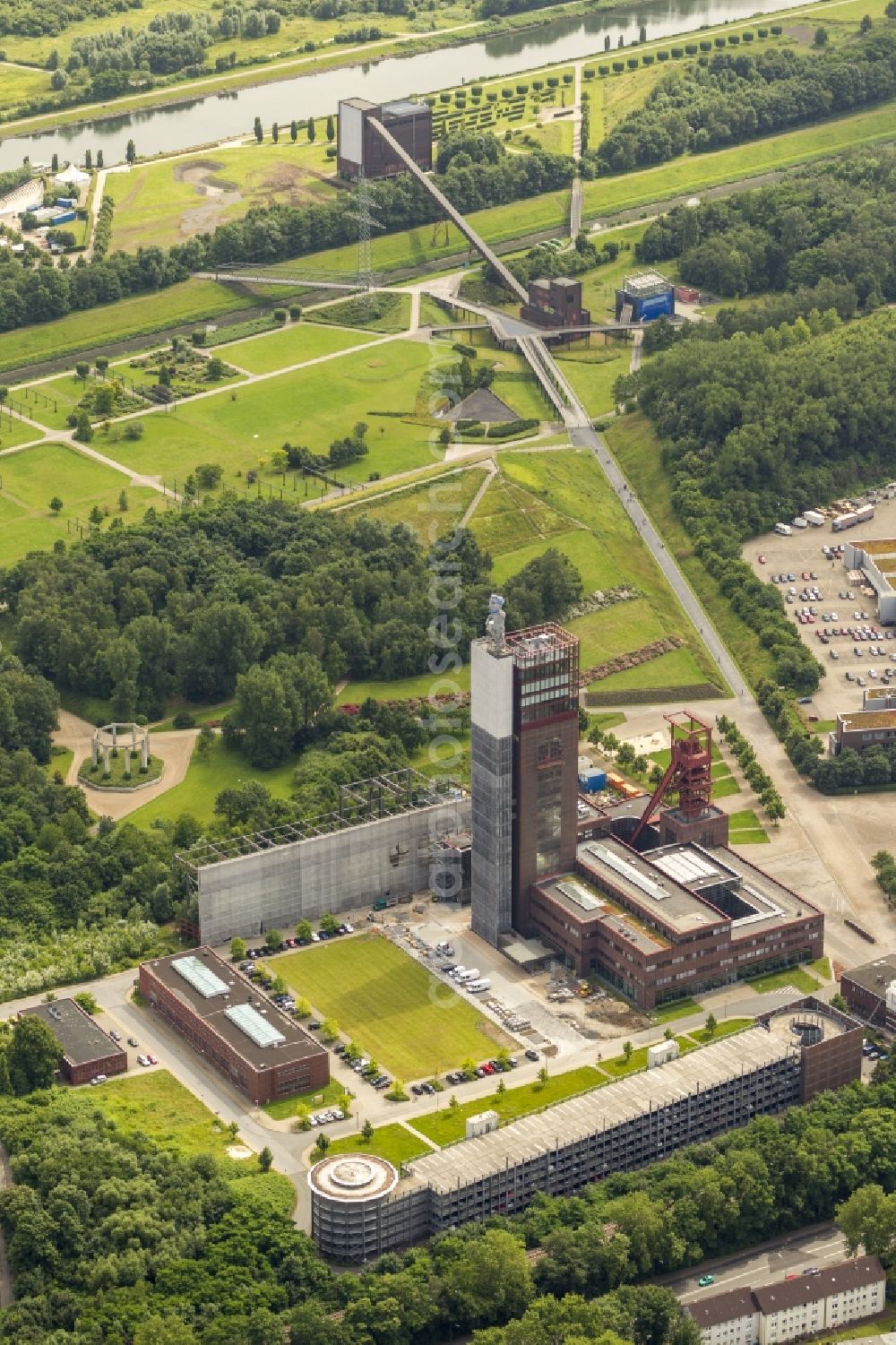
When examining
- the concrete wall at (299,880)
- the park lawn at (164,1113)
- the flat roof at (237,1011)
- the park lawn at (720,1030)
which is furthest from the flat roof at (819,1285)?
the concrete wall at (299,880)

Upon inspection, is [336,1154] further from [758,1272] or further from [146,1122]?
[758,1272]

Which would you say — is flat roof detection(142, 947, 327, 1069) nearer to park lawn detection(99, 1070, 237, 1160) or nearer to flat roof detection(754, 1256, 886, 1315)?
park lawn detection(99, 1070, 237, 1160)

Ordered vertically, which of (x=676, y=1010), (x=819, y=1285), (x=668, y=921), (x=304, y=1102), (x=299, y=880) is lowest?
(x=676, y=1010)

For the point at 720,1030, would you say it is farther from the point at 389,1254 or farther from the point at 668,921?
the point at 389,1254

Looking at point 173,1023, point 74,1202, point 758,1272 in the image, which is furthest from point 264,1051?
point 758,1272

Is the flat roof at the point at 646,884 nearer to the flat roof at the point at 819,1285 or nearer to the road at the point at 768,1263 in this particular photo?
the road at the point at 768,1263

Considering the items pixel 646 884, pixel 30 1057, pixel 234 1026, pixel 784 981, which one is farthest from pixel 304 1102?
pixel 784 981
